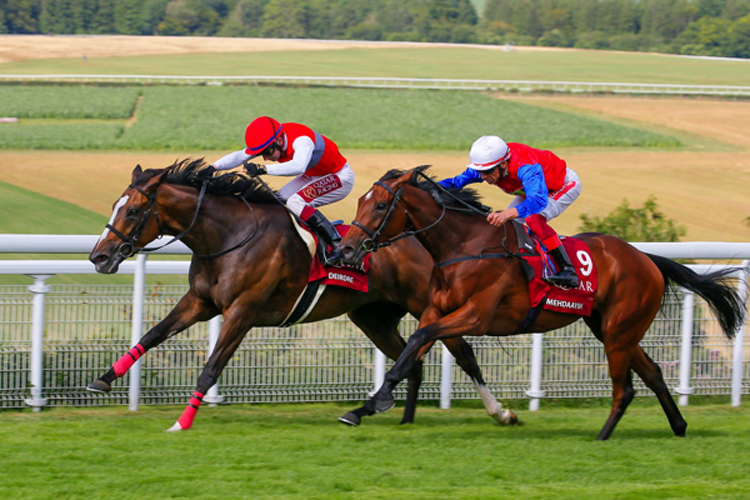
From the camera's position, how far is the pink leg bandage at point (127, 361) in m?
5.13

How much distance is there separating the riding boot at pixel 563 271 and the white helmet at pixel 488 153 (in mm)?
550

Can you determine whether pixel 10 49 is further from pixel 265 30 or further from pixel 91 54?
pixel 265 30

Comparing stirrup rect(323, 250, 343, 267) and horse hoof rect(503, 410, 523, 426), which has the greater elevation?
stirrup rect(323, 250, 343, 267)

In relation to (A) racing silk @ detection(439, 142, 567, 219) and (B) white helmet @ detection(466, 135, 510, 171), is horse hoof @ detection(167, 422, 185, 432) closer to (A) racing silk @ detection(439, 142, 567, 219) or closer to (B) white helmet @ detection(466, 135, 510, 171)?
(A) racing silk @ detection(439, 142, 567, 219)

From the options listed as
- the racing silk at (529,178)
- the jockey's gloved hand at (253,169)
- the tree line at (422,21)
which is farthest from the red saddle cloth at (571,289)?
the tree line at (422,21)

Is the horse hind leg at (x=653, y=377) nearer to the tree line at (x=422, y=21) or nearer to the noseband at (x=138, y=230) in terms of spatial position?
the noseband at (x=138, y=230)

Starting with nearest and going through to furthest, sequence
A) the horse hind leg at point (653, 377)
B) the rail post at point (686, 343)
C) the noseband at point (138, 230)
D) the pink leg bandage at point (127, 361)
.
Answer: the noseband at point (138, 230) → the pink leg bandage at point (127, 361) → the horse hind leg at point (653, 377) → the rail post at point (686, 343)

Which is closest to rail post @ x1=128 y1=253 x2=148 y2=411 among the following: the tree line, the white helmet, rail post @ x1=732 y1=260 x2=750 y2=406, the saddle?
the white helmet

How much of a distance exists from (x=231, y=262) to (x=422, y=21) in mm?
83469

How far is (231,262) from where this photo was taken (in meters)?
5.20

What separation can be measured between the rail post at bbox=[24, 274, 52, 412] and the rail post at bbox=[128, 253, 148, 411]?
0.49 meters

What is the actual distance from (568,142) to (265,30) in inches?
2295

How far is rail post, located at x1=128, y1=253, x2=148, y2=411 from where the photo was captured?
5668 mm

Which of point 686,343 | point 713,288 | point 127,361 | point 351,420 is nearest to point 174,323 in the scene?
point 127,361
